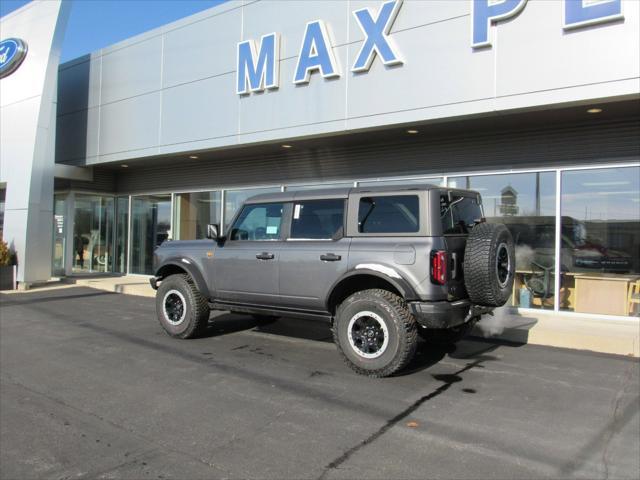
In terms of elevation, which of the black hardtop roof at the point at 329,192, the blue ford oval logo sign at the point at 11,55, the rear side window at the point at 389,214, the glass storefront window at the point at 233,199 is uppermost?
the blue ford oval logo sign at the point at 11,55

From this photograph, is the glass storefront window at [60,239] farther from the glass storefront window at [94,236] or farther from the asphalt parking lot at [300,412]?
the asphalt parking lot at [300,412]

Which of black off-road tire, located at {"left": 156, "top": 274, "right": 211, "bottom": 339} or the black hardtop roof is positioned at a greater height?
the black hardtop roof

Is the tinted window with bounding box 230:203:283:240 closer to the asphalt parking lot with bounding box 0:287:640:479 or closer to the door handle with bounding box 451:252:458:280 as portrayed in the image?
the asphalt parking lot with bounding box 0:287:640:479

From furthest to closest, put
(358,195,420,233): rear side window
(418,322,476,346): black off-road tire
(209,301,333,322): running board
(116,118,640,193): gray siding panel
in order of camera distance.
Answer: (116,118,640,193): gray siding panel < (418,322,476,346): black off-road tire < (209,301,333,322): running board < (358,195,420,233): rear side window

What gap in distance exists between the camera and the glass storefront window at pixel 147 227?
15625mm

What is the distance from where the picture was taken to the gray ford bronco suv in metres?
5.25

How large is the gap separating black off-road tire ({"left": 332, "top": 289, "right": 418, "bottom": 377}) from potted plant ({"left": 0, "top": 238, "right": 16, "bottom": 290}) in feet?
Result: 36.5

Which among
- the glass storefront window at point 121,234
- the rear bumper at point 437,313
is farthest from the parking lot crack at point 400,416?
the glass storefront window at point 121,234

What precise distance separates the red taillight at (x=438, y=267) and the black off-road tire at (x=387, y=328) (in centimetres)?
46

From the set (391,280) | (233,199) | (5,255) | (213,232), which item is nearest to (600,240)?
(391,280)

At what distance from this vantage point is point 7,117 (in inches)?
563

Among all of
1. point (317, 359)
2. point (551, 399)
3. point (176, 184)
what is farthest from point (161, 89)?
point (551, 399)

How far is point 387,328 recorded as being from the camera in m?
5.29

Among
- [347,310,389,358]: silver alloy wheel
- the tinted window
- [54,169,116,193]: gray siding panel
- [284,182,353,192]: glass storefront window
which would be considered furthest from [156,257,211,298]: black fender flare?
[54,169,116,193]: gray siding panel
